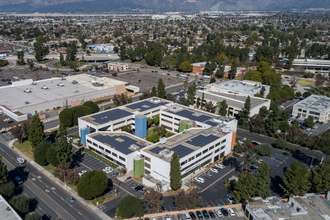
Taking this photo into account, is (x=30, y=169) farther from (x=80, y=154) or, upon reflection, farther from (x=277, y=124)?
(x=277, y=124)

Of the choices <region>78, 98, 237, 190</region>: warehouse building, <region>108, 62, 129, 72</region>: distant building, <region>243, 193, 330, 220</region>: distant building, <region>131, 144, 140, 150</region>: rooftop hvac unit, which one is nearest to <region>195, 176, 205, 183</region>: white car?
<region>78, 98, 237, 190</region>: warehouse building

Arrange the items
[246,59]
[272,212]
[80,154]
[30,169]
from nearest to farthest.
Answer: [272,212] → [30,169] → [80,154] → [246,59]

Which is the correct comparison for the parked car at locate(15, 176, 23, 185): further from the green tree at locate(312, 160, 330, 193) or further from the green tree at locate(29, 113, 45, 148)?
the green tree at locate(312, 160, 330, 193)

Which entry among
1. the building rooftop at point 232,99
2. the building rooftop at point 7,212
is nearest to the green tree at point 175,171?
the building rooftop at point 7,212

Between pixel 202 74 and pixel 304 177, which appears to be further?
pixel 202 74

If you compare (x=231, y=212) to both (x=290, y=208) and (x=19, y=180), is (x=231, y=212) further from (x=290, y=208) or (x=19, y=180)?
(x=19, y=180)

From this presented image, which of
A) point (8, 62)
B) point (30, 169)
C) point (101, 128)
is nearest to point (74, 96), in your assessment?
point (101, 128)

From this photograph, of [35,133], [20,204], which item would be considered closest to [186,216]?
[20,204]
